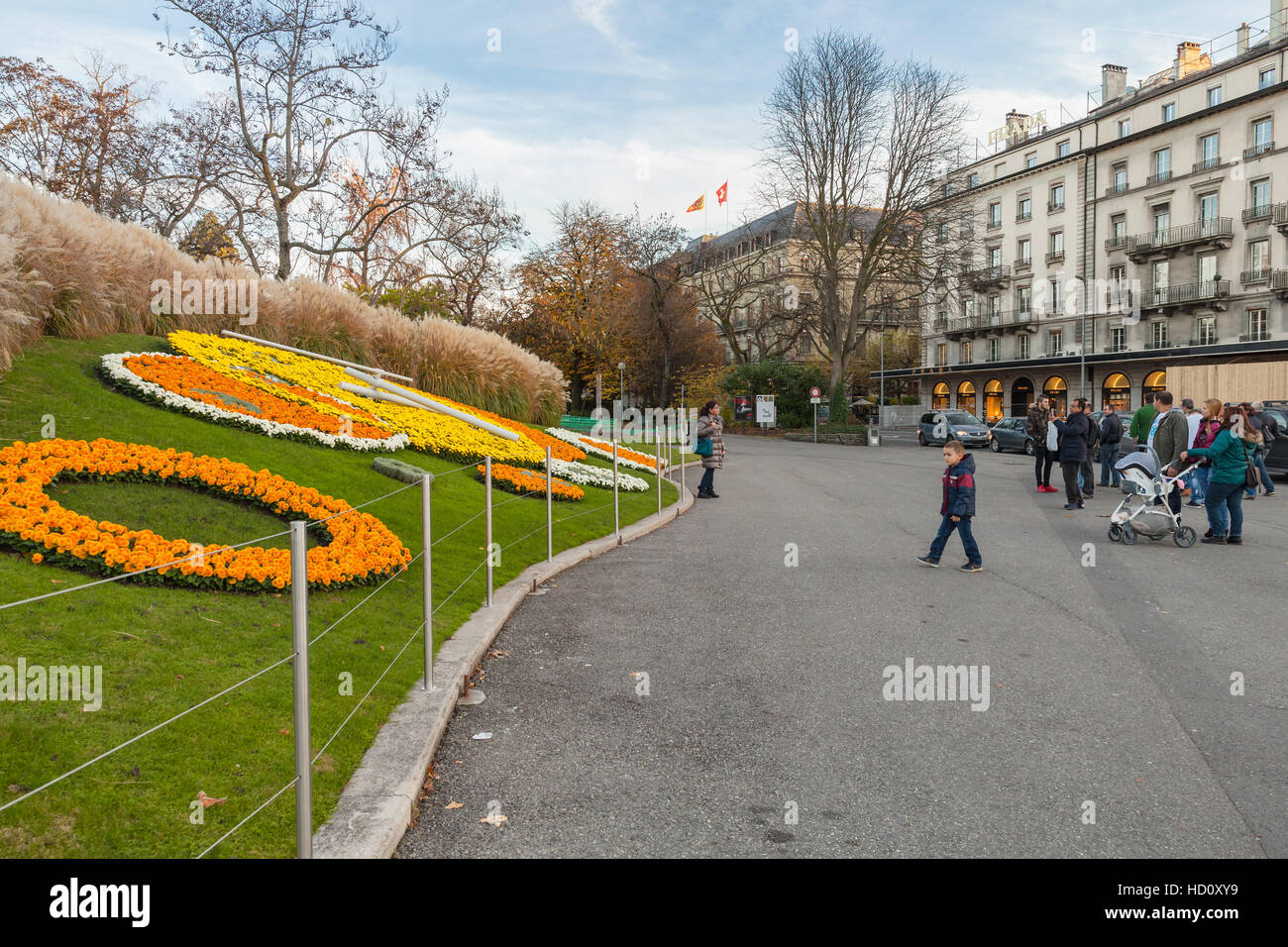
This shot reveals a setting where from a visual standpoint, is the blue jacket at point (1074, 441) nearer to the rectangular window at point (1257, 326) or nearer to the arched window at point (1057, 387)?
the rectangular window at point (1257, 326)

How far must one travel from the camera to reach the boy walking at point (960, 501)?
31.5 feet

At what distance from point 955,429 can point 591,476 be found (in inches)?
1119

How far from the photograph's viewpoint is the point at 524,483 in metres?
13.1

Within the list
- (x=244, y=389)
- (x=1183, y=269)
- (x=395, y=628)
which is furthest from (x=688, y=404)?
(x=395, y=628)

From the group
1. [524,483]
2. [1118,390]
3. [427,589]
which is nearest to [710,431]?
[524,483]

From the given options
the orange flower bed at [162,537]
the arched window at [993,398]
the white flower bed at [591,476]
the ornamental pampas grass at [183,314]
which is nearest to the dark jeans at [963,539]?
the orange flower bed at [162,537]

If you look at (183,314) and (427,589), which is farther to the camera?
(183,314)

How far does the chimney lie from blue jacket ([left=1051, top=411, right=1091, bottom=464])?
Answer: 171ft

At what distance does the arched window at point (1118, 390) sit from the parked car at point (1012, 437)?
2032cm

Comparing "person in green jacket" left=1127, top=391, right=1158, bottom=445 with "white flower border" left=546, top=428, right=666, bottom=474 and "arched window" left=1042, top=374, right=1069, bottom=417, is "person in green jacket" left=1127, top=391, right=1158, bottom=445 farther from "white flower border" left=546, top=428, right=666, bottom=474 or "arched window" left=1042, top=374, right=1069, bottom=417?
"arched window" left=1042, top=374, right=1069, bottom=417

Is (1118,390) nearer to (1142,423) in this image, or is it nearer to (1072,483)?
(1142,423)

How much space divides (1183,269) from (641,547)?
167ft
